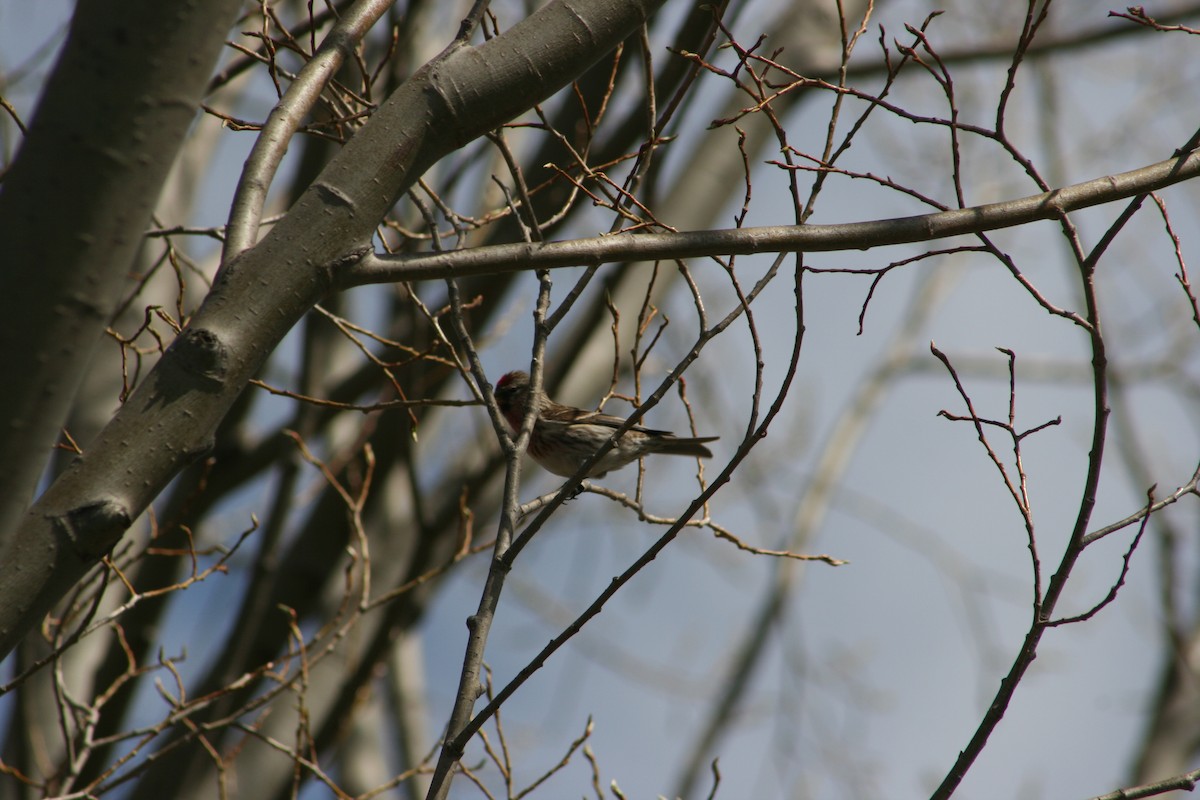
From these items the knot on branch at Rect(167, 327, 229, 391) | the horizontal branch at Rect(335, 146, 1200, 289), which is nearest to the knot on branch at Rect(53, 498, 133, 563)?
the knot on branch at Rect(167, 327, 229, 391)

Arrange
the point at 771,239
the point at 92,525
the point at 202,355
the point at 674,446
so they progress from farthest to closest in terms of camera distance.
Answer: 1. the point at 674,446
2. the point at 771,239
3. the point at 202,355
4. the point at 92,525

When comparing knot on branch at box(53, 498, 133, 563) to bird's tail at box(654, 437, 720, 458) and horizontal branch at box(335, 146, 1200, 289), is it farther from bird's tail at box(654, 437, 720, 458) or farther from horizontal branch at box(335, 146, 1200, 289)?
Answer: bird's tail at box(654, 437, 720, 458)

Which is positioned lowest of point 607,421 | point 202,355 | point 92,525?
point 92,525

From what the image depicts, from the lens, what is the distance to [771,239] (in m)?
2.65

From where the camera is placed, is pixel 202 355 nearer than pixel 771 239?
Yes

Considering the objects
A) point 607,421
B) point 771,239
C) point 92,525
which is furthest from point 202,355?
point 607,421

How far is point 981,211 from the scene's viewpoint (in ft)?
8.91

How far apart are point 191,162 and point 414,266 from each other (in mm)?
6342

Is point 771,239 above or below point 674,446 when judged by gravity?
below

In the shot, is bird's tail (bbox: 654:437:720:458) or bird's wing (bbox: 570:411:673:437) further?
bird's tail (bbox: 654:437:720:458)

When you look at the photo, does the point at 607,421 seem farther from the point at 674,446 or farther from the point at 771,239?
the point at 771,239

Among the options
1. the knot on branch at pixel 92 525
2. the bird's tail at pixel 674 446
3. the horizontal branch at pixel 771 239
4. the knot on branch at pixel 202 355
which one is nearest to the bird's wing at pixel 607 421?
the bird's tail at pixel 674 446

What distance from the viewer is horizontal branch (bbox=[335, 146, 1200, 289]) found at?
8.23 feet

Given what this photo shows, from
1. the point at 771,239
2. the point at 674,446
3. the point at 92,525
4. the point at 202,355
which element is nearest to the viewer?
the point at 92,525
